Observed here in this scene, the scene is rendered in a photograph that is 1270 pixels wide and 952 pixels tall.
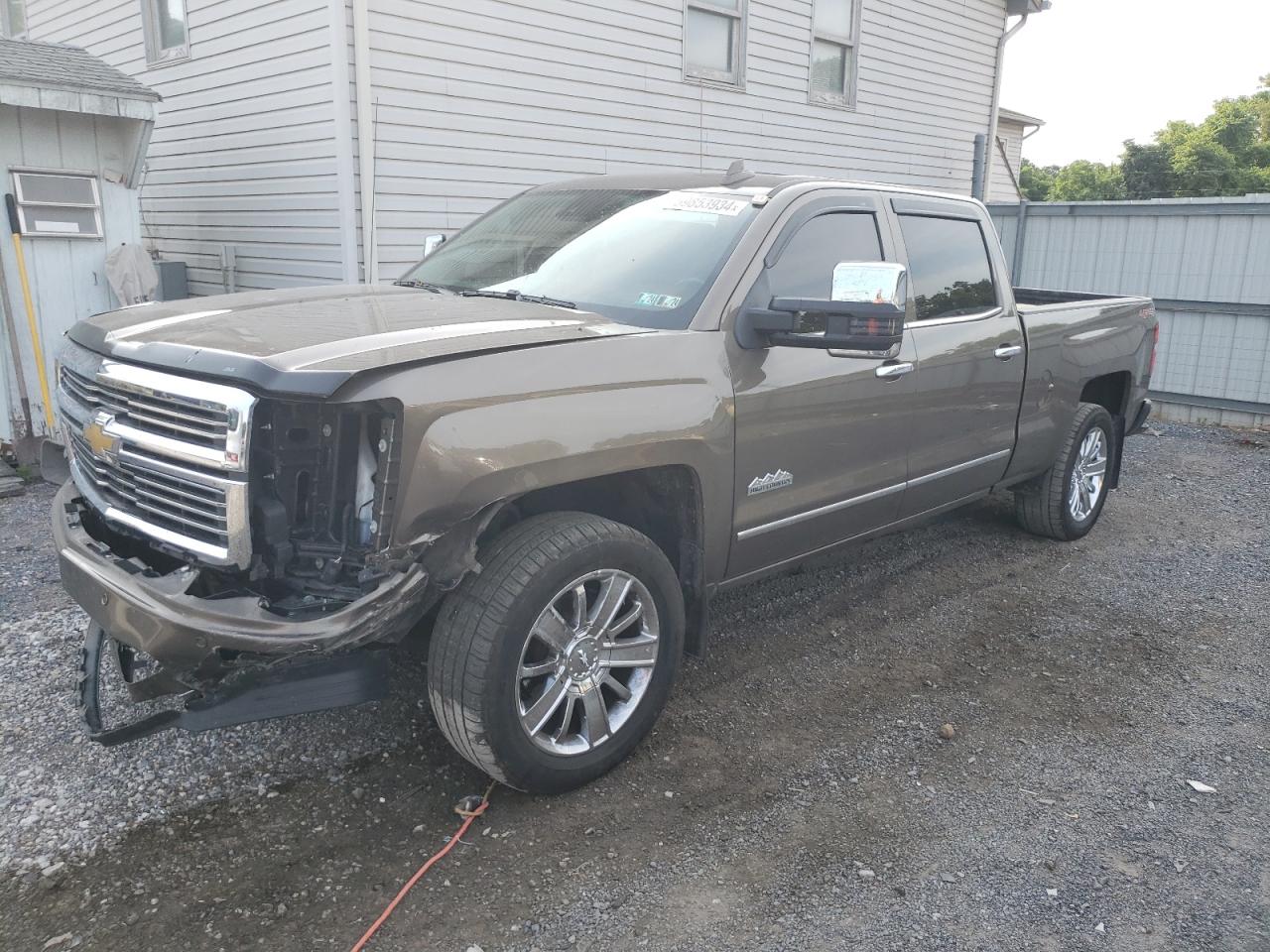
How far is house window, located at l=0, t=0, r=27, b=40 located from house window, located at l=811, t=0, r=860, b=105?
29.3ft

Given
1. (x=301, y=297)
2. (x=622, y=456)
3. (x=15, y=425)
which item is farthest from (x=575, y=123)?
(x=622, y=456)

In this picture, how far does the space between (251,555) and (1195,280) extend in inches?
420

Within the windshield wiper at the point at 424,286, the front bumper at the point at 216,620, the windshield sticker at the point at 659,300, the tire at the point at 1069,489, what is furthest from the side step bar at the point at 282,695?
the tire at the point at 1069,489

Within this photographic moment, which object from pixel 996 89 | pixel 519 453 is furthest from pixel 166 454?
pixel 996 89

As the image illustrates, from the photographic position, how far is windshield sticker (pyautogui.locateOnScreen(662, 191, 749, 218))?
152 inches

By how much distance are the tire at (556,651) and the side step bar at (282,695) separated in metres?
0.18

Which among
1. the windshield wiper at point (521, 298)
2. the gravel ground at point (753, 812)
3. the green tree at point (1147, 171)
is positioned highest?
the green tree at point (1147, 171)

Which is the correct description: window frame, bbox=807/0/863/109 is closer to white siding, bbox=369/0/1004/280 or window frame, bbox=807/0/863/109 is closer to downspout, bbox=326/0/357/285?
white siding, bbox=369/0/1004/280

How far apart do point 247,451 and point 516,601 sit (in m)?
0.84

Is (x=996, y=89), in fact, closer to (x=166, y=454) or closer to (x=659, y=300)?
(x=659, y=300)

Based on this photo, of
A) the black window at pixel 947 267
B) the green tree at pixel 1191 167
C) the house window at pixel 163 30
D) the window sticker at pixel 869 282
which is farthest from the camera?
the green tree at pixel 1191 167

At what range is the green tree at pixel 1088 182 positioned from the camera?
130 feet

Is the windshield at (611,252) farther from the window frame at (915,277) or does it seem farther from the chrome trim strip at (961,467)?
the chrome trim strip at (961,467)

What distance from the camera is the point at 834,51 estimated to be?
1173cm
